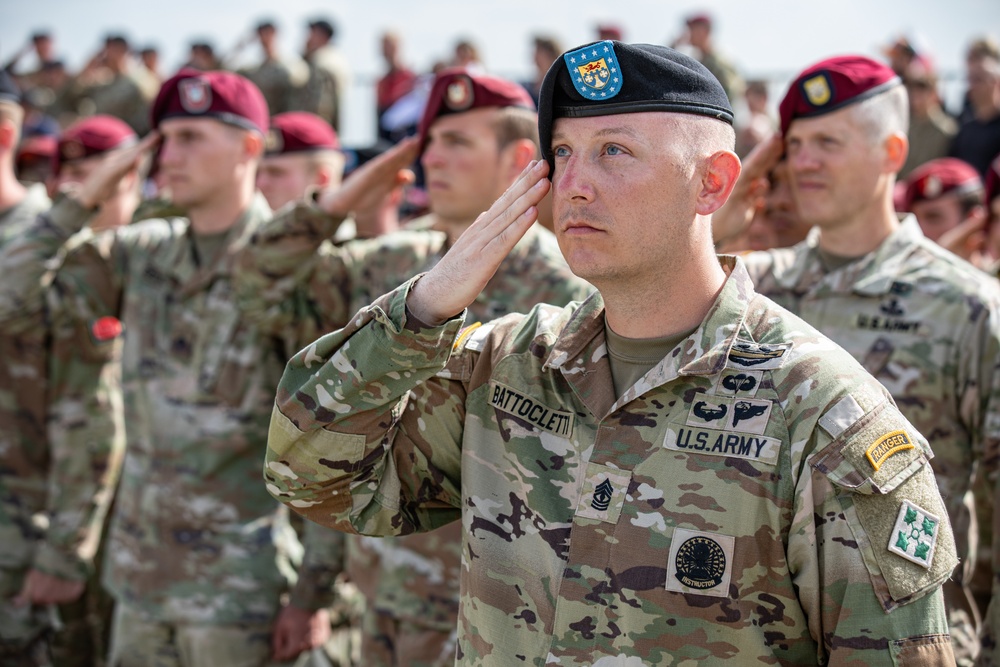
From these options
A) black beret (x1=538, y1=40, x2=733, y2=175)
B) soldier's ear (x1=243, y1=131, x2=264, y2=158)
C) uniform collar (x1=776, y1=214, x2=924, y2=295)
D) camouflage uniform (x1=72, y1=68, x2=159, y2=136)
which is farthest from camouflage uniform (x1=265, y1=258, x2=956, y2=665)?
camouflage uniform (x1=72, y1=68, x2=159, y2=136)

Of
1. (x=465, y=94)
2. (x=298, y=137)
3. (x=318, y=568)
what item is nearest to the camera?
(x=465, y=94)

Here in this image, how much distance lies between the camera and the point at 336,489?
2412mm

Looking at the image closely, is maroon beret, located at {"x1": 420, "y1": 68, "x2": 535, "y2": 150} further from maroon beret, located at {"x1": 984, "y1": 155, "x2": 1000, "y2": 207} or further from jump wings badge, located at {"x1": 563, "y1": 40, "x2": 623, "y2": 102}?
maroon beret, located at {"x1": 984, "y1": 155, "x2": 1000, "y2": 207}

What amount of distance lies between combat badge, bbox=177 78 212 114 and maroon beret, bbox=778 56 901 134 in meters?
2.64

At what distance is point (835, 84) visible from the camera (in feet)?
13.1

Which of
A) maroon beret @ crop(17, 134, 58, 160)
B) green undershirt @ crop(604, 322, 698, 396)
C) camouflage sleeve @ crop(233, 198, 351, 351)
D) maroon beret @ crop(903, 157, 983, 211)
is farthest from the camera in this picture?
maroon beret @ crop(17, 134, 58, 160)

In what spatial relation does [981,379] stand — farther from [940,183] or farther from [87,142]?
[87,142]

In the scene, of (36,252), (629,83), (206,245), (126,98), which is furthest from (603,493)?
(126,98)

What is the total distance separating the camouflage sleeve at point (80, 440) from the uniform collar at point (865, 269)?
3494 mm

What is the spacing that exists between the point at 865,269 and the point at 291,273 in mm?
2344

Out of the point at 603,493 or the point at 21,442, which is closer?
the point at 603,493

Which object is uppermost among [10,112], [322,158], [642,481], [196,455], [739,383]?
[739,383]

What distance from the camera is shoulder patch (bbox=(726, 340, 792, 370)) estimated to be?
2.20 m

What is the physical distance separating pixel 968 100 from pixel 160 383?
287 inches
